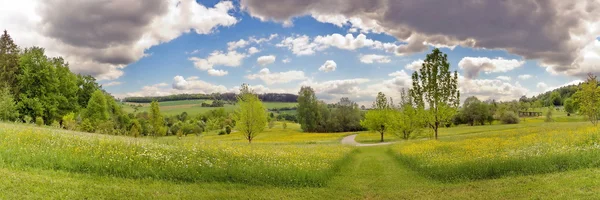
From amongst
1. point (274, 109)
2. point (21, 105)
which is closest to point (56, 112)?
point (21, 105)

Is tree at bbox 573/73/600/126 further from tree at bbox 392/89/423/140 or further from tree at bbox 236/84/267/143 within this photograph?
tree at bbox 236/84/267/143

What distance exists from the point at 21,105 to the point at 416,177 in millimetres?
53587

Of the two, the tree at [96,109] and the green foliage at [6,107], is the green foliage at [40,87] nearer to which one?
Result: the green foliage at [6,107]

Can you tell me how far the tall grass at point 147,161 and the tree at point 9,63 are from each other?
143 ft

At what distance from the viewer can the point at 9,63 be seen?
164ft

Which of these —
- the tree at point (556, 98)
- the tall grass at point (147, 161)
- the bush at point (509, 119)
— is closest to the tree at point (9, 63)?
the tall grass at point (147, 161)

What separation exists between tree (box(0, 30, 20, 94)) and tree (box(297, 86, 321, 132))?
65735 millimetres

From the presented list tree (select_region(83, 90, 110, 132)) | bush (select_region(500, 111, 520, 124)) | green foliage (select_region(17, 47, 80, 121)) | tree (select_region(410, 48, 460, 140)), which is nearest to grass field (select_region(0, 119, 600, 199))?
tree (select_region(410, 48, 460, 140))

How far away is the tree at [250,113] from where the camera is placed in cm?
4362

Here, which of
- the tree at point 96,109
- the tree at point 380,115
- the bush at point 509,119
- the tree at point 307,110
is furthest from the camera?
the tree at point 307,110

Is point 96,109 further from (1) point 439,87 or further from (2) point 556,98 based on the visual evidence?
(2) point 556,98

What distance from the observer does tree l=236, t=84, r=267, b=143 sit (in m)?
43.6

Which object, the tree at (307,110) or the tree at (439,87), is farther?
the tree at (307,110)

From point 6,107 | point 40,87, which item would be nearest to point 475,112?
point 40,87
